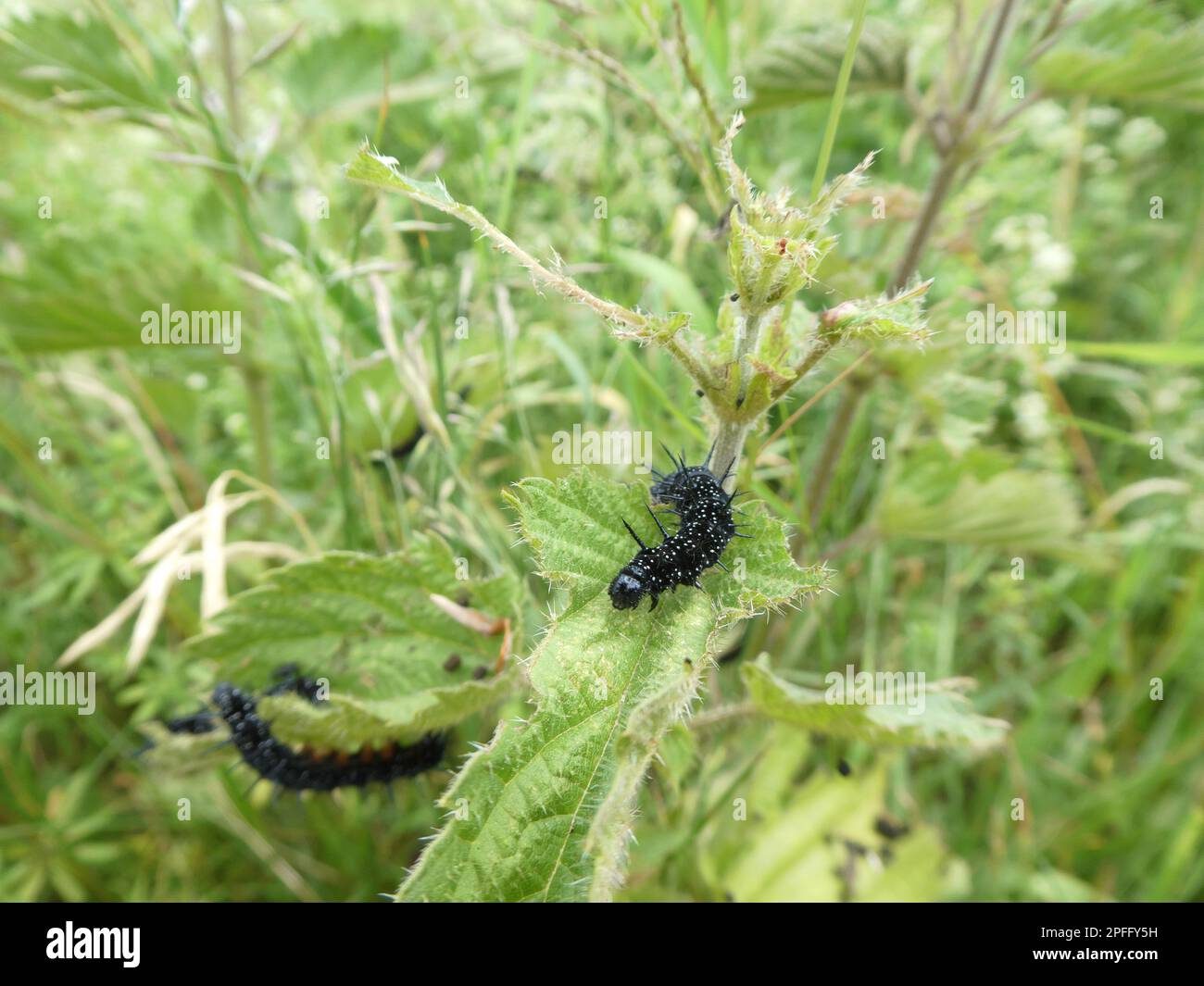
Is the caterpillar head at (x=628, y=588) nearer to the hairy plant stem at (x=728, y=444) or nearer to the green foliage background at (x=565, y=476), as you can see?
the green foliage background at (x=565, y=476)

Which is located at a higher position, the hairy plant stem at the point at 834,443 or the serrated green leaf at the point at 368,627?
the hairy plant stem at the point at 834,443

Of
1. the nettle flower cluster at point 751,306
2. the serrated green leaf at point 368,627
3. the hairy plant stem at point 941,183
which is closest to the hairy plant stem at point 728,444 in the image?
the nettle flower cluster at point 751,306

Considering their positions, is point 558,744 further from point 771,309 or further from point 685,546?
point 771,309

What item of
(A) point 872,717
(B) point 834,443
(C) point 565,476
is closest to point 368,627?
(C) point 565,476

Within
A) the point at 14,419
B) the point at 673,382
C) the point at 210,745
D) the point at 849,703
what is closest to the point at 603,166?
the point at 673,382

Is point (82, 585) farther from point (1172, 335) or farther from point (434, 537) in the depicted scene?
point (1172, 335)

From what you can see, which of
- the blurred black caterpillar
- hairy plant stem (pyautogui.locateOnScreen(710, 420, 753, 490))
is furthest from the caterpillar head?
the blurred black caterpillar
